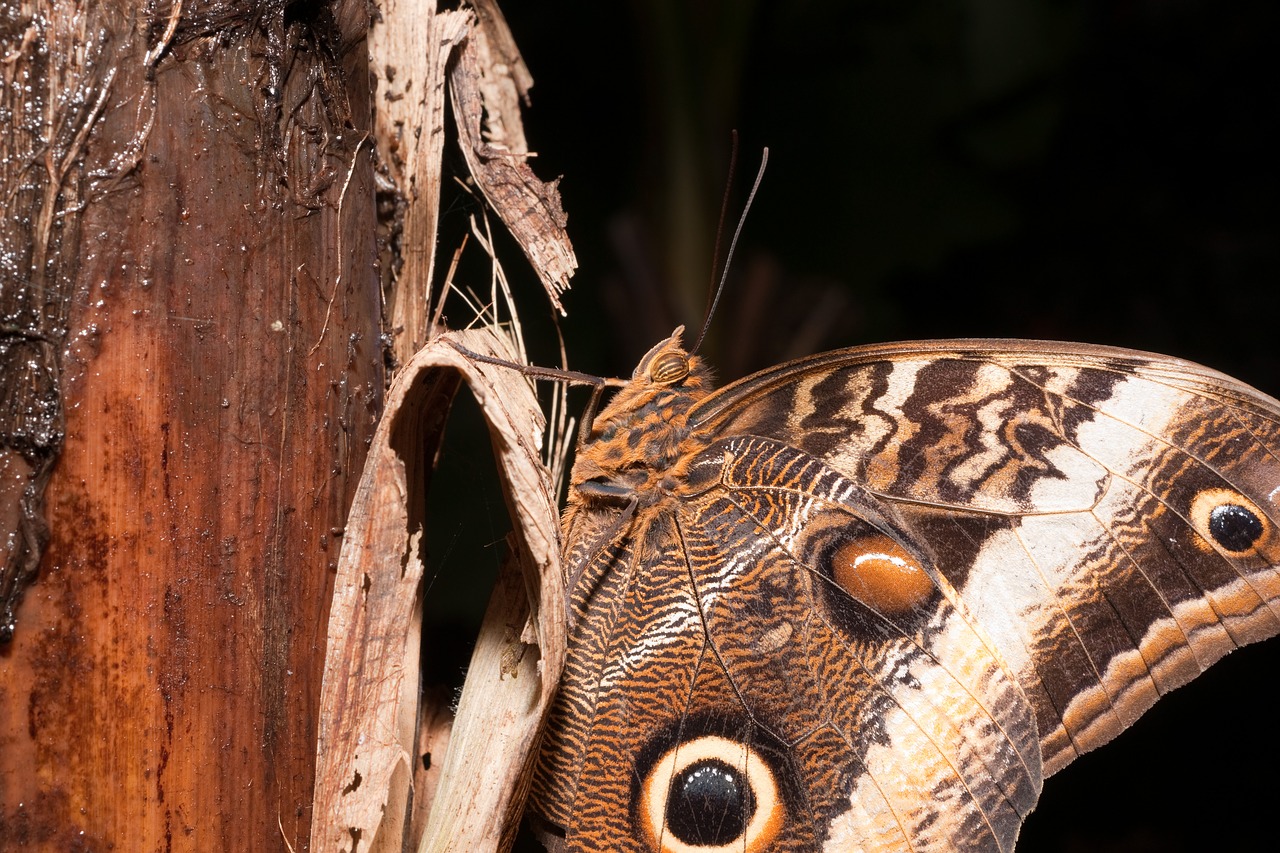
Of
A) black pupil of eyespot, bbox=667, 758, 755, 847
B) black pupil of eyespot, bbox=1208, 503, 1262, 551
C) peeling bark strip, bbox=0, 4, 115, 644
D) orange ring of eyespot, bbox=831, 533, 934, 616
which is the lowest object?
black pupil of eyespot, bbox=667, 758, 755, 847

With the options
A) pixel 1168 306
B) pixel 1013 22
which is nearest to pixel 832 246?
pixel 1013 22

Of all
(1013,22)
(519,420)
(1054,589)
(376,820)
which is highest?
(1013,22)

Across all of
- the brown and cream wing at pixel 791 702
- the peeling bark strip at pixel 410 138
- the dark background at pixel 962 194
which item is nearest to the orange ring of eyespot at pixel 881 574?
the brown and cream wing at pixel 791 702

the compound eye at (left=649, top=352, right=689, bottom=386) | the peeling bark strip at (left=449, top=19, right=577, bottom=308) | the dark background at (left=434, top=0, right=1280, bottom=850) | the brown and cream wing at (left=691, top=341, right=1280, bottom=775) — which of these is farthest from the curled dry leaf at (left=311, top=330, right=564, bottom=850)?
the dark background at (left=434, top=0, right=1280, bottom=850)

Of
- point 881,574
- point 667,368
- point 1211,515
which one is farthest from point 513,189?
point 1211,515

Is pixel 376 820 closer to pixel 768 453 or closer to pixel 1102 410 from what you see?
pixel 768 453

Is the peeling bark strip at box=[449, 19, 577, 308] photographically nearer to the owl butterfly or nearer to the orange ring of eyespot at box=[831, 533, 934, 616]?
the owl butterfly
